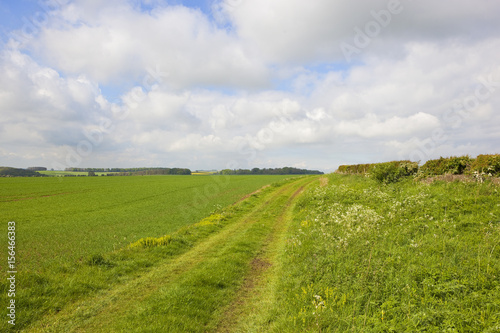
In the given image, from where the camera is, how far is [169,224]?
1867 centimetres

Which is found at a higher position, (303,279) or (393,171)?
(393,171)

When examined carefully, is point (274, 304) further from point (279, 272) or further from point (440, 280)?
point (440, 280)

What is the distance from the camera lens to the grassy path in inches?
223

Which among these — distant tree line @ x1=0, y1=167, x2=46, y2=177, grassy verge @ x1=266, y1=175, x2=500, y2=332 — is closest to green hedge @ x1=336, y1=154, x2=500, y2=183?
grassy verge @ x1=266, y1=175, x2=500, y2=332

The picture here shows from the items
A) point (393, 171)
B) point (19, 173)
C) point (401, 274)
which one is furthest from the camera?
point (19, 173)

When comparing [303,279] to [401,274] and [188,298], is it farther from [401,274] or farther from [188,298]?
[188,298]

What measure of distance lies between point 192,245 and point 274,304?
23.6 ft

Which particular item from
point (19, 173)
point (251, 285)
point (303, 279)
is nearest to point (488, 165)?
point (303, 279)

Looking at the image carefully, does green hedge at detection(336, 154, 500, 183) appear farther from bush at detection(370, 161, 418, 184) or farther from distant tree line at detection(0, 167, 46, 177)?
distant tree line at detection(0, 167, 46, 177)

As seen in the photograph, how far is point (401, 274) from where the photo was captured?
239 inches

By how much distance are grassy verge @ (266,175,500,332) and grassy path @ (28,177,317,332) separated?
2.84ft

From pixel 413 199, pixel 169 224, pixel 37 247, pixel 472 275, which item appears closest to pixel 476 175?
pixel 413 199

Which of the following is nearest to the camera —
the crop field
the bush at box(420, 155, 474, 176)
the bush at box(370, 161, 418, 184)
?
the crop field

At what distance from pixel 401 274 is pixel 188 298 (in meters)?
6.02
